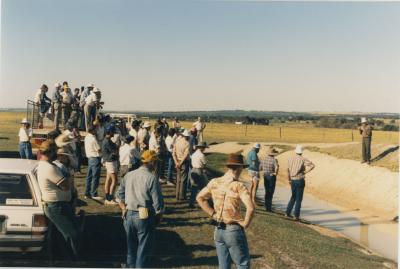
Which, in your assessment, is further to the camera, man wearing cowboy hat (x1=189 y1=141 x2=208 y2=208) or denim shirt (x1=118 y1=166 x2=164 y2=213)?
man wearing cowboy hat (x1=189 y1=141 x2=208 y2=208)

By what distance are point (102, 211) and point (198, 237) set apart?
8.01ft

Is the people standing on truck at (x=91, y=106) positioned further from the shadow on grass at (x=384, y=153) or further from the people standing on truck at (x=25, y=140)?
the shadow on grass at (x=384, y=153)

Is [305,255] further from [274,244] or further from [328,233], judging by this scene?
[328,233]

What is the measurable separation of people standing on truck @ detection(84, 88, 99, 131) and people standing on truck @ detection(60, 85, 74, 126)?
2.01 ft

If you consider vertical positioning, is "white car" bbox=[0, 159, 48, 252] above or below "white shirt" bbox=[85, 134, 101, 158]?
below

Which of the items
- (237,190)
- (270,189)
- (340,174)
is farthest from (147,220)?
(340,174)

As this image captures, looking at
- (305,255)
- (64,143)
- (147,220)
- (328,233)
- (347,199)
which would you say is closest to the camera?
(147,220)

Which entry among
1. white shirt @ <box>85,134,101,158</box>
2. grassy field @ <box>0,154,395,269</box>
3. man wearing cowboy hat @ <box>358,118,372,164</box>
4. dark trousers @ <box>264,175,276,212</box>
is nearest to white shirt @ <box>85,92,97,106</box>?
grassy field @ <box>0,154,395,269</box>

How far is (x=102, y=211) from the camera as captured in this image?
10.7 meters

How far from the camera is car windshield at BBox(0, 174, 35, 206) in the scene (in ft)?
22.5

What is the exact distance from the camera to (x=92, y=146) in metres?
11.0

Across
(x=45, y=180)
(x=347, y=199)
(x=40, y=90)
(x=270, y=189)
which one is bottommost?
(x=347, y=199)

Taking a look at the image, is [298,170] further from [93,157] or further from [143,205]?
[143,205]

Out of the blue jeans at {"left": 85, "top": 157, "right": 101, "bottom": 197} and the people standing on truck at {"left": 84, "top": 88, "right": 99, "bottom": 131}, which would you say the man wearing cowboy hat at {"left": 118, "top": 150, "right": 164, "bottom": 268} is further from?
the people standing on truck at {"left": 84, "top": 88, "right": 99, "bottom": 131}
